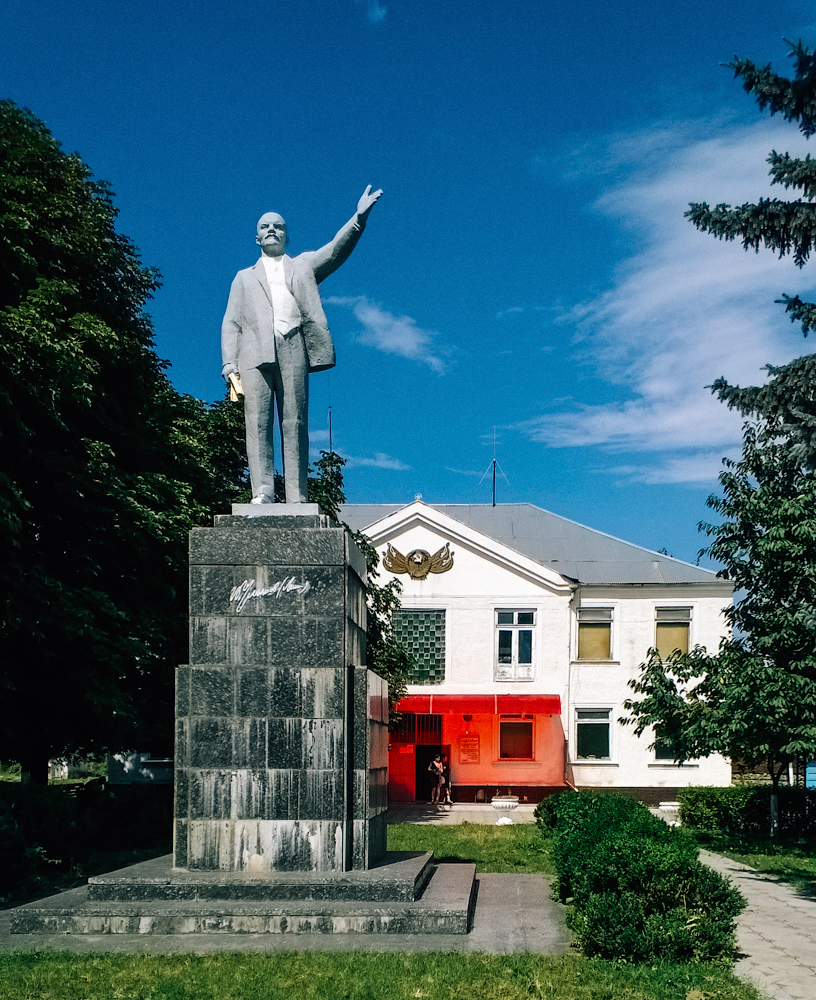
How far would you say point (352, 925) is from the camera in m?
8.00

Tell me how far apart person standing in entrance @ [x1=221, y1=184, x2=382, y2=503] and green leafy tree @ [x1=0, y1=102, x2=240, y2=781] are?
5.93 metres

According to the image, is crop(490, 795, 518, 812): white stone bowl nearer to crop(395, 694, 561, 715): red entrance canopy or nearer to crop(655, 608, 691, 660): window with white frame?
crop(395, 694, 561, 715): red entrance canopy

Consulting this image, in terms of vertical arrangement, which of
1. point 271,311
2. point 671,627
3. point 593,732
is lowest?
point 593,732

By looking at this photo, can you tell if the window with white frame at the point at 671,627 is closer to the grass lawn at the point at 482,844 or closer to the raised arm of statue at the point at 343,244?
the grass lawn at the point at 482,844

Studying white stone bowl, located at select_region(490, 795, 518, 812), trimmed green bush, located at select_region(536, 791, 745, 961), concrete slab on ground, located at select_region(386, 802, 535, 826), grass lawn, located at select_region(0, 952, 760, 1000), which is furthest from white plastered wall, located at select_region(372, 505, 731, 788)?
grass lawn, located at select_region(0, 952, 760, 1000)

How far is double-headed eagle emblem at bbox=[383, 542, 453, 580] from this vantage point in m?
30.8

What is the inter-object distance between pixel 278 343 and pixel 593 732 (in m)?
23.2

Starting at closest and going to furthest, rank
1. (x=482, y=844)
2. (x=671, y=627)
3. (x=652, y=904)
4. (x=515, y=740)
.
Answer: (x=652, y=904) → (x=482, y=844) → (x=515, y=740) → (x=671, y=627)

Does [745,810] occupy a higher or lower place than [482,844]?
lower

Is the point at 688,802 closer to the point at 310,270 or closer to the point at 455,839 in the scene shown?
the point at 455,839

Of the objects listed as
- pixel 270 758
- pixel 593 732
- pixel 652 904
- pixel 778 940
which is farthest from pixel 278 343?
pixel 593 732

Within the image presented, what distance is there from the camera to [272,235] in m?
9.96
